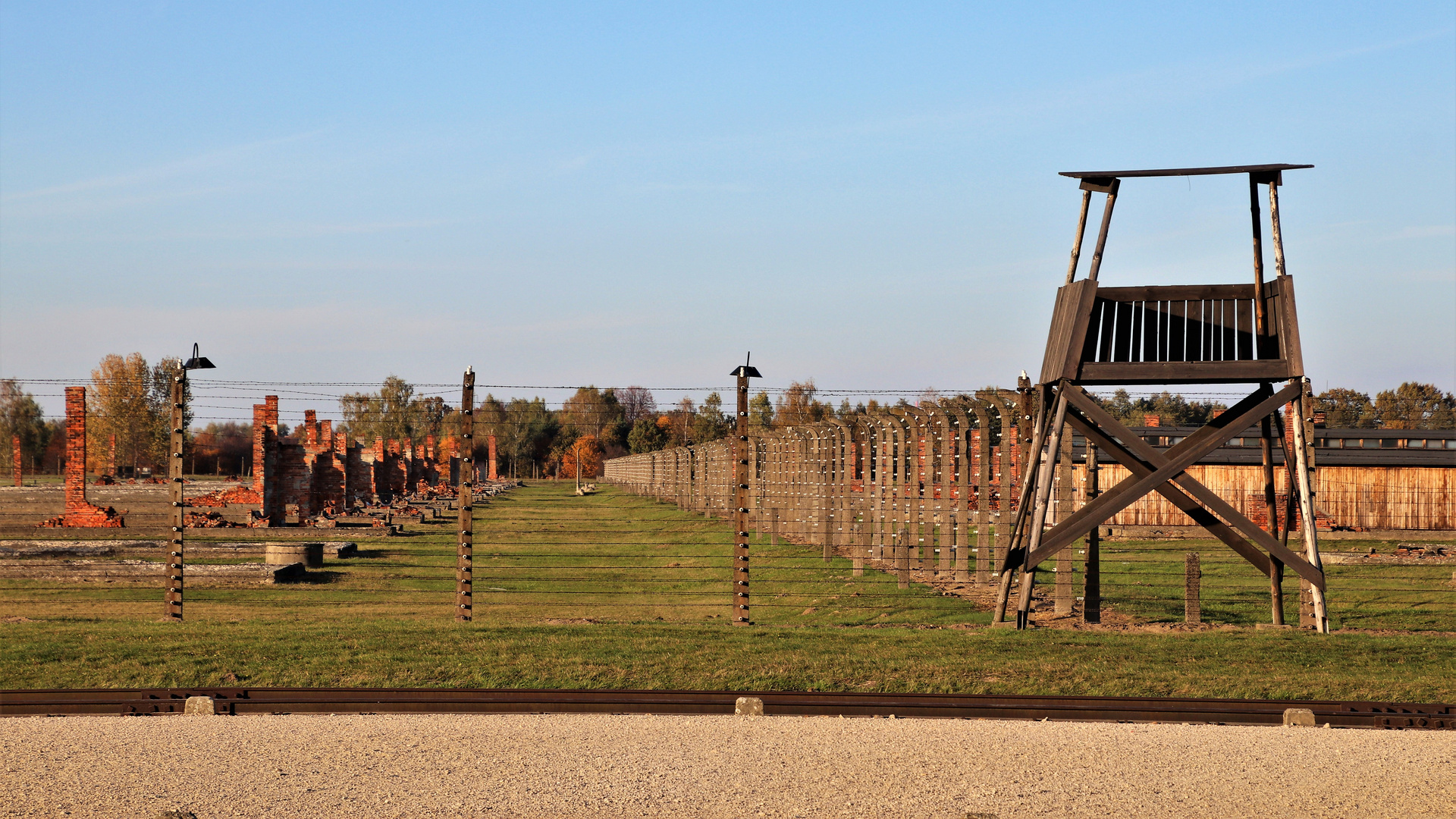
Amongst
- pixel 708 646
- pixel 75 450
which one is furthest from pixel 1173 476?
pixel 75 450

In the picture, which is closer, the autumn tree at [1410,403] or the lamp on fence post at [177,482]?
the lamp on fence post at [177,482]

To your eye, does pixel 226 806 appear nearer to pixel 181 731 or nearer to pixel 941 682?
pixel 181 731

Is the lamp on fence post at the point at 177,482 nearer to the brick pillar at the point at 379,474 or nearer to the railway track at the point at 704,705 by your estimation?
the railway track at the point at 704,705

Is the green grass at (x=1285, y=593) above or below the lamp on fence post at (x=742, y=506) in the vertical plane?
below

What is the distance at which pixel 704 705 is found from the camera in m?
8.38

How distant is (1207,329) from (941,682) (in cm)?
497

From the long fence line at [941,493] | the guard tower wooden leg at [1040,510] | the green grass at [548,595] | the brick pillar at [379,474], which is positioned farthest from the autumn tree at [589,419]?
the guard tower wooden leg at [1040,510]

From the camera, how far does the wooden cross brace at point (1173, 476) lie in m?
11.9

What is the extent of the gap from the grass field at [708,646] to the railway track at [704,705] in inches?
29.4

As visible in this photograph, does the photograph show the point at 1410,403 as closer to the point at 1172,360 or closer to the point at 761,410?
the point at 761,410

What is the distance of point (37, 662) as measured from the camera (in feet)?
31.9

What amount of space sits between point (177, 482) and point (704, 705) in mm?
7290

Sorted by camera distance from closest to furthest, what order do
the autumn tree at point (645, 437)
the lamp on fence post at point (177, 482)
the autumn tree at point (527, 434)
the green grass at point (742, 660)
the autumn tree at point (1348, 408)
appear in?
the green grass at point (742, 660)
the lamp on fence post at point (177, 482)
the autumn tree at point (1348, 408)
the autumn tree at point (645, 437)
the autumn tree at point (527, 434)

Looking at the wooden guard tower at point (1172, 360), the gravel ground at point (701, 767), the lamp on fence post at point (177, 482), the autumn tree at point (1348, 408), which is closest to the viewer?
the gravel ground at point (701, 767)
